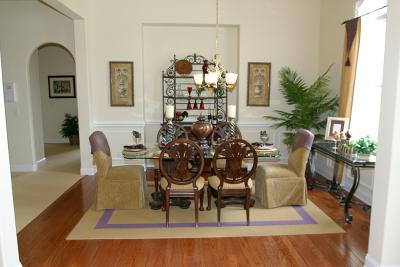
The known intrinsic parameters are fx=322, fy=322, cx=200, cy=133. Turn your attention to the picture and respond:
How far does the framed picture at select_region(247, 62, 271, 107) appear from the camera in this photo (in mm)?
5840

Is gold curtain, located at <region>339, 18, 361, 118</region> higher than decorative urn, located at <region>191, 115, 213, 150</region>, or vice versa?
gold curtain, located at <region>339, 18, 361, 118</region>

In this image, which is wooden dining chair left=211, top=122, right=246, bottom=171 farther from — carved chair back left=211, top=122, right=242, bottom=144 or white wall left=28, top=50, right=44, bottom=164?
white wall left=28, top=50, right=44, bottom=164

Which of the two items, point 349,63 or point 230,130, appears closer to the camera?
point 349,63

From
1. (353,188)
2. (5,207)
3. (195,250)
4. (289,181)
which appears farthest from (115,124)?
(353,188)

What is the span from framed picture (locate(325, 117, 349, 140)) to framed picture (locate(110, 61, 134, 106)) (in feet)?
11.1

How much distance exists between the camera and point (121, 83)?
578 cm

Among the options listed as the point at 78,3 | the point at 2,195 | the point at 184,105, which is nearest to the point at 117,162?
the point at 184,105

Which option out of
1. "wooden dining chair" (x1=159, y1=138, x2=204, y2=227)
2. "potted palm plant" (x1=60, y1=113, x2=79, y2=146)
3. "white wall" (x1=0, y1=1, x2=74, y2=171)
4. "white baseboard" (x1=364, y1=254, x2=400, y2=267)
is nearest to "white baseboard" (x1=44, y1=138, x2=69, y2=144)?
"potted palm plant" (x1=60, y1=113, x2=79, y2=146)

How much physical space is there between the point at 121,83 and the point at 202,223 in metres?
3.22

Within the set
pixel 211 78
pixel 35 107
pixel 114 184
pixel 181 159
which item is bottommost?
pixel 114 184

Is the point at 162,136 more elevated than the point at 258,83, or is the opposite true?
the point at 258,83

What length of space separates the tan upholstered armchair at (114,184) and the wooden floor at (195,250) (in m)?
0.52

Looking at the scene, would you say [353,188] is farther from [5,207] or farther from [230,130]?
[5,207]

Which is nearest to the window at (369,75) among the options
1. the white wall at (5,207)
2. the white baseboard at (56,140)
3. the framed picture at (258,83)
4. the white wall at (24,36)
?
the framed picture at (258,83)
